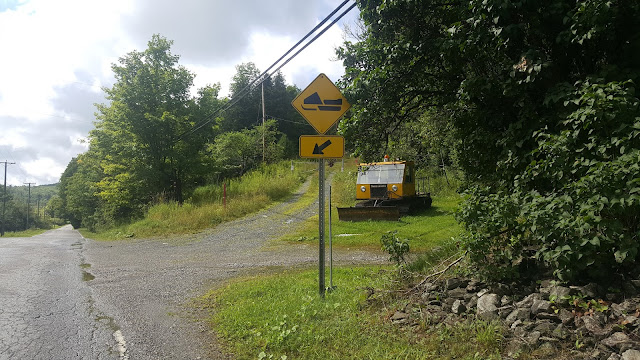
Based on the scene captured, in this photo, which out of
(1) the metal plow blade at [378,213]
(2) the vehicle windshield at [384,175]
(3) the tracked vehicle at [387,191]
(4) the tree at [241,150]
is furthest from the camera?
(4) the tree at [241,150]

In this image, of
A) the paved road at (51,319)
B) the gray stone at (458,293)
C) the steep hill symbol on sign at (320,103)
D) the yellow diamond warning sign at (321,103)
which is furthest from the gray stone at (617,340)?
the paved road at (51,319)

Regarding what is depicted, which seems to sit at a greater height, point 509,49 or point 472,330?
point 509,49

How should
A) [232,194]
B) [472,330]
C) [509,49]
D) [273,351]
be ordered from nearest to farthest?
[472,330] → [273,351] → [509,49] → [232,194]

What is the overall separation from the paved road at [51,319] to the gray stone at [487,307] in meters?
3.75

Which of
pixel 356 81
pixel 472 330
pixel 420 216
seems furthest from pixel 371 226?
pixel 472 330

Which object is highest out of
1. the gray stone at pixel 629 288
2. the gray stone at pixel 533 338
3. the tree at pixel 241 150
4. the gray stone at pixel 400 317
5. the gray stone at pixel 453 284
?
the tree at pixel 241 150

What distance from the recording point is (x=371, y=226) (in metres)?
14.7

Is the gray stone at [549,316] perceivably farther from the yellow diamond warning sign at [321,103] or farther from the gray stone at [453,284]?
the yellow diamond warning sign at [321,103]

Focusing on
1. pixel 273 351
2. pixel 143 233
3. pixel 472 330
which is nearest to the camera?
pixel 472 330

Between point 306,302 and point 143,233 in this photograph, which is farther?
point 143,233

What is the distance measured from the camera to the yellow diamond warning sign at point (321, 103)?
221 inches

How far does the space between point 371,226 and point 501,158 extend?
951cm

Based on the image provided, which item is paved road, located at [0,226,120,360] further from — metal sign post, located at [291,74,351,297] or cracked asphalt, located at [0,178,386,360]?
metal sign post, located at [291,74,351,297]

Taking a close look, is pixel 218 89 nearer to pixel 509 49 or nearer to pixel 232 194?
pixel 232 194
